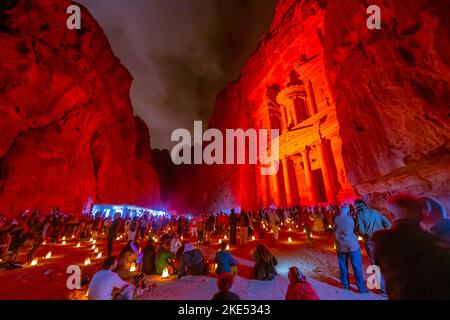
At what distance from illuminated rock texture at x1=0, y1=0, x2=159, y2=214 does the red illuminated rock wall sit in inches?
1065

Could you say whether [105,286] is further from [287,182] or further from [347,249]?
[287,182]

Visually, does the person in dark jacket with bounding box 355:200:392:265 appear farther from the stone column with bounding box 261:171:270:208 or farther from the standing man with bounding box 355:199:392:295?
the stone column with bounding box 261:171:270:208

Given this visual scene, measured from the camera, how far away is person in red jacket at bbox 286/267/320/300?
A: 10.3 feet

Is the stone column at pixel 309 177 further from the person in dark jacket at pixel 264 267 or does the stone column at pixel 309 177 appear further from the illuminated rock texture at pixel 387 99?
the person in dark jacket at pixel 264 267

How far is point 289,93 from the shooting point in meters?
29.5

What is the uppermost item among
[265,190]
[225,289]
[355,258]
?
[265,190]

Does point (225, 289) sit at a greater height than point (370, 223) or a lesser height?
lesser

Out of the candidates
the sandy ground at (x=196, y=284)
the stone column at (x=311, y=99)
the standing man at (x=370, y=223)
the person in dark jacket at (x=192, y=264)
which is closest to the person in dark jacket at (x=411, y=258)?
the sandy ground at (x=196, y=284)

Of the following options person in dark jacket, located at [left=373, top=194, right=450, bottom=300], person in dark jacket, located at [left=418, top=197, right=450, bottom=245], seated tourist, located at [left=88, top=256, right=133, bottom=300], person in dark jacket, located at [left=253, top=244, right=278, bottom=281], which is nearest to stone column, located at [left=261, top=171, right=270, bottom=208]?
person in dark jacket, located at [left=253, top=244, right=278, bottom=281]

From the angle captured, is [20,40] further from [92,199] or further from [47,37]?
[92,199]

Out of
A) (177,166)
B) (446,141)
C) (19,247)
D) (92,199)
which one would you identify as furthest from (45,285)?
(177,166)

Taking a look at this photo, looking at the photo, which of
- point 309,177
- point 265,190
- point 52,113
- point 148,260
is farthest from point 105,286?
point 265,190

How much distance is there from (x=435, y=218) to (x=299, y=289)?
2.15m

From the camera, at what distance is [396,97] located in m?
7.68
